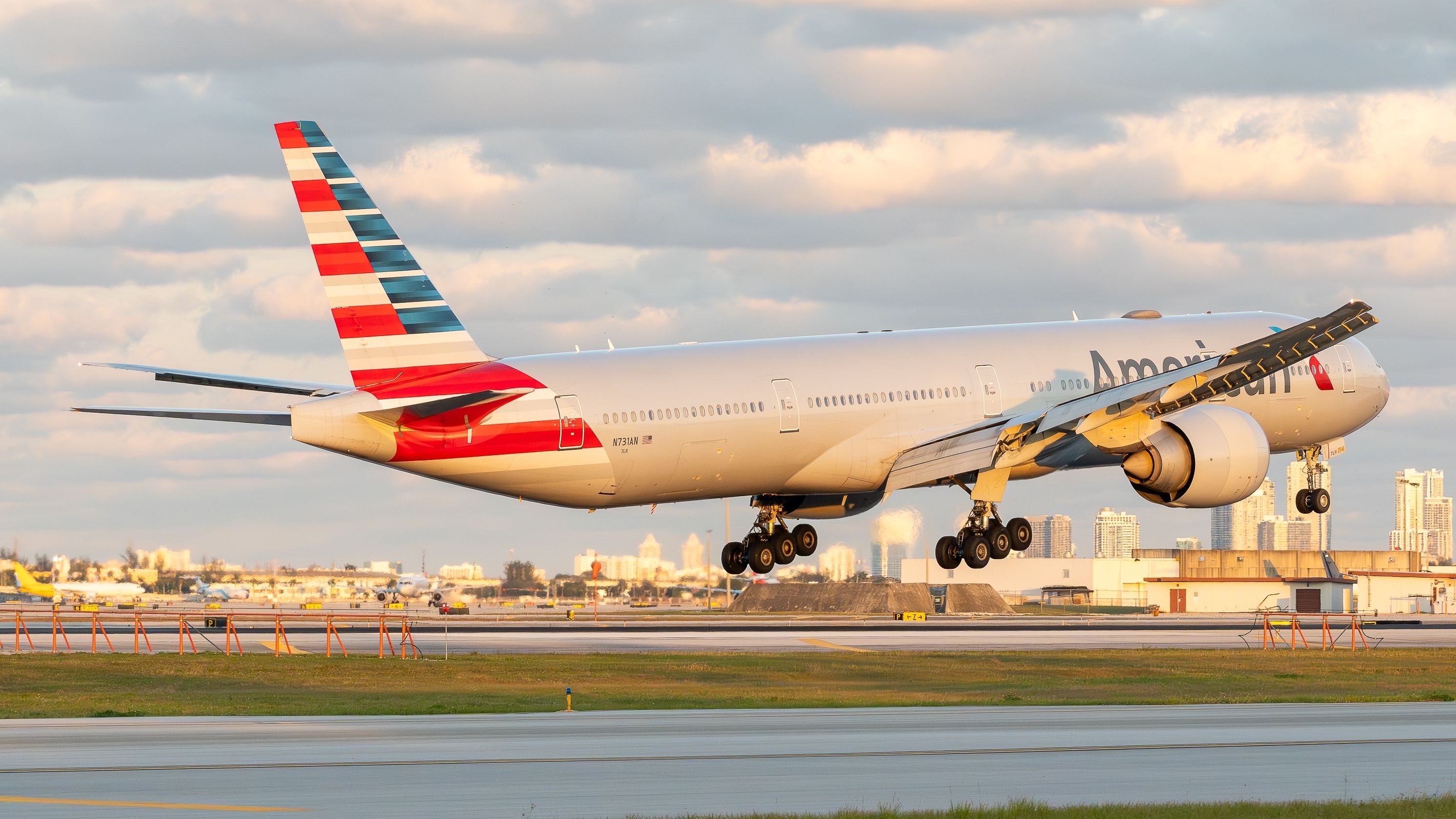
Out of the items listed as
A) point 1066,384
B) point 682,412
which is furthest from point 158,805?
point 1066,384

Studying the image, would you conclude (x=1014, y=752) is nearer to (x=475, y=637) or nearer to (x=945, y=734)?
(x=945, y=734)

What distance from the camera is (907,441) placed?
48469 millimetres

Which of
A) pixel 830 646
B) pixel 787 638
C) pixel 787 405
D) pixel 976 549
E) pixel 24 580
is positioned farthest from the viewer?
pixel 24 580

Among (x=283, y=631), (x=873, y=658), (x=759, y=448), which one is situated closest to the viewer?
(x=759, y=448)

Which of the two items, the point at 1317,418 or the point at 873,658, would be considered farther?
the point at 873,658

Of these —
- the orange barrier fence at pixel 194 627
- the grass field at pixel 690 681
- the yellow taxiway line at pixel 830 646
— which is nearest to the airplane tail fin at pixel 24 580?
the orange barrier fence at pixel 194 627

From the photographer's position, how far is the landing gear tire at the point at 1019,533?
160 ft

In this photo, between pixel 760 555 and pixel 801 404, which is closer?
pixel 801 404

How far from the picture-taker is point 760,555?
170ft

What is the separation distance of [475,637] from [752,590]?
205 feet

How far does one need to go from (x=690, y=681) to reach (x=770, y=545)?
284 inches

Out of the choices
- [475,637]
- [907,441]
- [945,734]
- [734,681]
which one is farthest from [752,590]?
[945,734]

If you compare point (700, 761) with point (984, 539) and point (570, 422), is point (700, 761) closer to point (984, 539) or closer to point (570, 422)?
point (570, 422)

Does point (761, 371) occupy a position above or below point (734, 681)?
above
